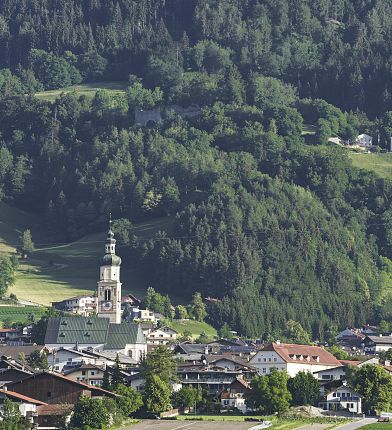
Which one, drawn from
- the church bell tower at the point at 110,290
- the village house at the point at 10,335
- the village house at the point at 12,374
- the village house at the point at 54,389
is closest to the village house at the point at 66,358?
the village house at the point at 12,374

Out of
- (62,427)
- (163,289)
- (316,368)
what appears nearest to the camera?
(62,427)

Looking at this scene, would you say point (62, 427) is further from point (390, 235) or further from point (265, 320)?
point (390, 235)

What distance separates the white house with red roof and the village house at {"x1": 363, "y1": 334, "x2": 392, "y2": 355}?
73.4ft

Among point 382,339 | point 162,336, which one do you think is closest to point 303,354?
point 382,339

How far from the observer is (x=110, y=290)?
161 metres

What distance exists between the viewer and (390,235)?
194m

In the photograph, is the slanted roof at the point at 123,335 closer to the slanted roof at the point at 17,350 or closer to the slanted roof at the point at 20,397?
the slanted roof at the point at 17,350

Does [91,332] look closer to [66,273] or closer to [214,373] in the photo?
[214,373]

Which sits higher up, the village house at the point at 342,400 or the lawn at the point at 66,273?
the lawn at the point at 66,273

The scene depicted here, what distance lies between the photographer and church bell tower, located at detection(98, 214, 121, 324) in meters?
160

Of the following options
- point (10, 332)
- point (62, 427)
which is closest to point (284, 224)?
point (10, 332)

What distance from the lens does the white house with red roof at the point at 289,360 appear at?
127800mm

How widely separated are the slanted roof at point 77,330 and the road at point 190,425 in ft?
96.8

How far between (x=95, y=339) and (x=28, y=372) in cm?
2183
